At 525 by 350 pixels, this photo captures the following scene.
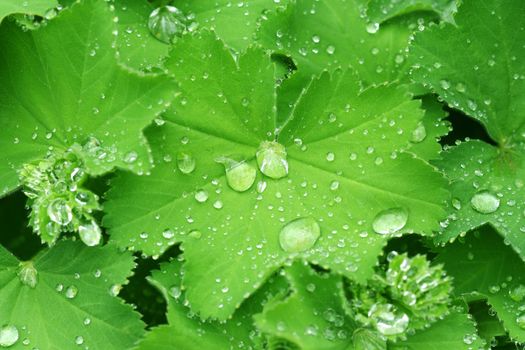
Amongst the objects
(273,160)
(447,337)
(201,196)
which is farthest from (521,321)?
(201,196)

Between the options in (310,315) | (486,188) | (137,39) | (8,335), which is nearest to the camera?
(310,315)

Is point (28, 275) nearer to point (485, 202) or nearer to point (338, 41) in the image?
point (338, 41)

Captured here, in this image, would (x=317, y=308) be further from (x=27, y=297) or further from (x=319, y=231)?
(x=27, y=297)

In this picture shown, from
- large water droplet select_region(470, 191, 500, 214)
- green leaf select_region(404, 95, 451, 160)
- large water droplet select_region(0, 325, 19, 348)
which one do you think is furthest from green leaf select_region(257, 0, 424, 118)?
large water droplet select_region(0, 325, 19, 348)

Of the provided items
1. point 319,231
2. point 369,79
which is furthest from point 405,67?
point 319,231

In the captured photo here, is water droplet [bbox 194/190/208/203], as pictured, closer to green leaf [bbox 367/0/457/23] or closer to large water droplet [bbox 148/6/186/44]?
large water droplet [bbox 148/6/186/44]

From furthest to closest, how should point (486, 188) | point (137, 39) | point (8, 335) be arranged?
point (137, 39), point (486, 188), point (8, 335)
